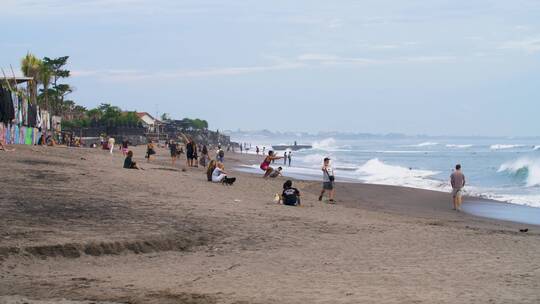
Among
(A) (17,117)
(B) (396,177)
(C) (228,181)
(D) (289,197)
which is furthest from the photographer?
(B) (396,177)

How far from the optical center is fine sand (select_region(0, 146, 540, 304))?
314 inches

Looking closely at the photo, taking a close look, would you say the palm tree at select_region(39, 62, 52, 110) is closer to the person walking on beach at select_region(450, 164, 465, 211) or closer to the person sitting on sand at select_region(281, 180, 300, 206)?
the person walking on beach at select_region(450, 164, 465, 211)

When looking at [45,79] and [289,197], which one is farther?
[45,79]

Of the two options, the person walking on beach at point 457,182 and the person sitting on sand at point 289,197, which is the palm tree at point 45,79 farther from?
the person sitting on sand at point 289,197

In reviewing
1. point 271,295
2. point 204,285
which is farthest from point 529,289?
point 204,285

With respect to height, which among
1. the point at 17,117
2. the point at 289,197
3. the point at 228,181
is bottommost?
the point at 289,197

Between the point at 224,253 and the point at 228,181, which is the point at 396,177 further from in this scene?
the point at 224,253

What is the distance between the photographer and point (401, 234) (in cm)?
1373

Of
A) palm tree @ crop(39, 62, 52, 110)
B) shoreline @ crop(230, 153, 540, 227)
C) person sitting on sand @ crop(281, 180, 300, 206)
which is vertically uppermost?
palm tree @ crop(39, 62, 52, 110)

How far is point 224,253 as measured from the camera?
435 inches

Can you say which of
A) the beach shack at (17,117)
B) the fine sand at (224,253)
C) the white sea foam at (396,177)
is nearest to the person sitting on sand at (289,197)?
the fine sand at (224,253)

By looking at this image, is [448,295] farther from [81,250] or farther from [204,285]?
[81,250]

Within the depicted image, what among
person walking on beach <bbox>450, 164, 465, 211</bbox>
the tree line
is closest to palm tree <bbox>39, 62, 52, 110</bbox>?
the tree line

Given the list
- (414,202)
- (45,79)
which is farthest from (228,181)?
(45,79)
